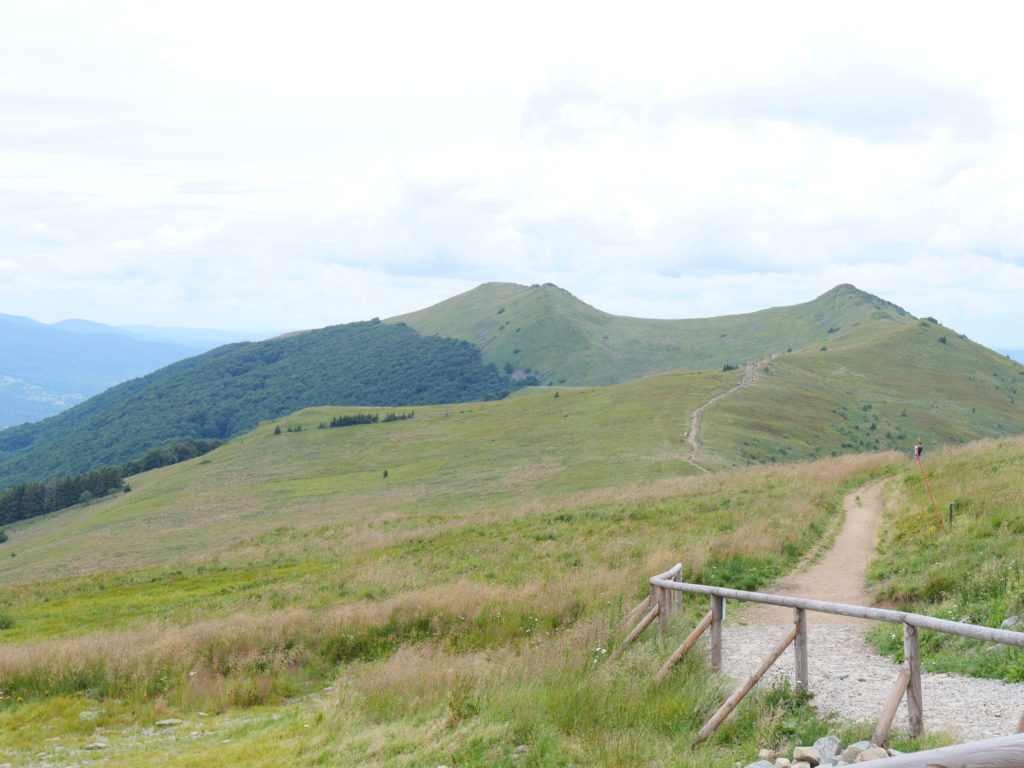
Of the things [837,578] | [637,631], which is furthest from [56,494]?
[637,631]

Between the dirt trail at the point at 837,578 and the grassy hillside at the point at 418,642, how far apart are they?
79 centimetres

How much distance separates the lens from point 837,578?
55.9 feet

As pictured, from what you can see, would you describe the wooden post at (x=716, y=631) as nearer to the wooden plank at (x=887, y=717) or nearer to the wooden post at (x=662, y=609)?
the wooden post at (x=662, y=609)

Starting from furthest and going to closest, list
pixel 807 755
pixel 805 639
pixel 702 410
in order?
pixel 702 410, pixel 805 639, pixel 807 755

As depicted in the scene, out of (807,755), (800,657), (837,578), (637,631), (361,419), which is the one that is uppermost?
(361,419)

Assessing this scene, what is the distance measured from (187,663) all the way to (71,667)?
7.69 feet

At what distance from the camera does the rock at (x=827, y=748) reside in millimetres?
6801

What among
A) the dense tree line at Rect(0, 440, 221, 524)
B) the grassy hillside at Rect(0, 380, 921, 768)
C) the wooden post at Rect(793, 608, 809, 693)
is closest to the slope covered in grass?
the grassy hillside at Rect(0, 380, 921, 768)

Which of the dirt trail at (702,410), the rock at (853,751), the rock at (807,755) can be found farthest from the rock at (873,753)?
the dirt trail at (702,410)

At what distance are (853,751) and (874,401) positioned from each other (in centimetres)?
10846

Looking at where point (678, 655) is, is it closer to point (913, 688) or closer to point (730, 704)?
point (730, 704)

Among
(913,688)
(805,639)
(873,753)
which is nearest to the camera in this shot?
(873,753)

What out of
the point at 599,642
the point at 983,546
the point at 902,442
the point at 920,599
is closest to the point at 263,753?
the point at 599,642

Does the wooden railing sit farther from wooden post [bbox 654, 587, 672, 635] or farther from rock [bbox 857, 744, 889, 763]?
rock [bbox 857, 744, 889, 763]
